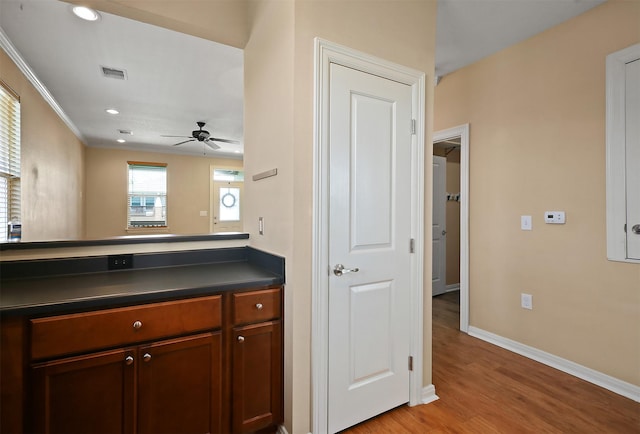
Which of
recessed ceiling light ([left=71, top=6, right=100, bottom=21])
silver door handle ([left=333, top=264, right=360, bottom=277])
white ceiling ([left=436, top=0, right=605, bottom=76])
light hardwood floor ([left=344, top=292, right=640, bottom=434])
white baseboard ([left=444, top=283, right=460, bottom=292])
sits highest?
white ceiling ([left=436, top=0, right=605, bottom=76])

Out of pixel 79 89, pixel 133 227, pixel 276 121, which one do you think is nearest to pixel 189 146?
pixel 133 227

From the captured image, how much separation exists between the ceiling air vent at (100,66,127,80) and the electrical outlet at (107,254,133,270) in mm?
2437

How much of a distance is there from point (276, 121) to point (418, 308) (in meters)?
1.44

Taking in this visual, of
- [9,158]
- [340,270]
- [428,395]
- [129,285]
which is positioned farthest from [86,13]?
[428,395]

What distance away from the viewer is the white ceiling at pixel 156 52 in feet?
7.38

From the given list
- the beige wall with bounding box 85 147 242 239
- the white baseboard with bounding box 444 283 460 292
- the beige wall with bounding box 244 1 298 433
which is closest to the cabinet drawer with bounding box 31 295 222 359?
the beige wall with bounding box 244 1 298 433

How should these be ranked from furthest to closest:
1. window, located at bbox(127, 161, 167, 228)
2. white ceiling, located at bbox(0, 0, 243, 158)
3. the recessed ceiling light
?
window, located at bbox(127, 161, 167, 228) < white ceiling, located at bbox(0, 0, 243, 158) < the recessed ceiling light

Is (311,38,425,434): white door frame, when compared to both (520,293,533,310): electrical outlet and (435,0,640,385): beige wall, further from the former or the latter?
(520,293,533,310): electrical outlet

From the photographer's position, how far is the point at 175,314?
1397 mm

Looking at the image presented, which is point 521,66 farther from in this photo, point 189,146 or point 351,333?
point 189,146

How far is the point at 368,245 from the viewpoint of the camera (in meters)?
1.74

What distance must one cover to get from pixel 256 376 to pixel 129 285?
78 centimetres

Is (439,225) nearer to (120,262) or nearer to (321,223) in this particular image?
(321,223)

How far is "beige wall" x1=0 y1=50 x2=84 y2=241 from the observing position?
3.03m
